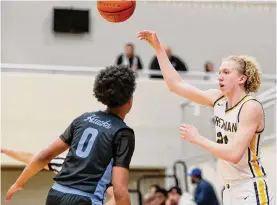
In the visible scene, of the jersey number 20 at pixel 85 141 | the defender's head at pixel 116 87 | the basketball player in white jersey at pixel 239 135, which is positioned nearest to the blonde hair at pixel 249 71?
the basketball player in white jersey at pixel 239 135

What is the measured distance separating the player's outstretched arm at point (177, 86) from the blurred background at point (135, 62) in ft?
20.8

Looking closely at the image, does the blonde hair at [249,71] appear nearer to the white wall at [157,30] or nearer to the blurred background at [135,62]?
the blurred background at [135,62]

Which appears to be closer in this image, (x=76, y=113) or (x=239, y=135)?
(x=239, y=135)

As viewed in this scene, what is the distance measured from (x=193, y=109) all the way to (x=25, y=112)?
127 inches

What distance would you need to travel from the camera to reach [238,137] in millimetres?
3854

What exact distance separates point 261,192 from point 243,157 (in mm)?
259

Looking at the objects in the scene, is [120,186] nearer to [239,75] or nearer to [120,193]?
[120,193]

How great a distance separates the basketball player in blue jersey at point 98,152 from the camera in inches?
131

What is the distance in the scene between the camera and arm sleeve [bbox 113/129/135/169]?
3.35m

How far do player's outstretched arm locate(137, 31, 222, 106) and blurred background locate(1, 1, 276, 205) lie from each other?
6.34 metres

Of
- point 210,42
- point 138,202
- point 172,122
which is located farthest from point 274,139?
point 210,42

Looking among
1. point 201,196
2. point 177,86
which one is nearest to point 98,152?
point 177,86

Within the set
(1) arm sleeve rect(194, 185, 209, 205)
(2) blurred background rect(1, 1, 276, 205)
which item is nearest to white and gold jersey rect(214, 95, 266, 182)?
(1) arm sleeve rect(194, 185, 209, 205)

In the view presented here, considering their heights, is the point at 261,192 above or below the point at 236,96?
below
